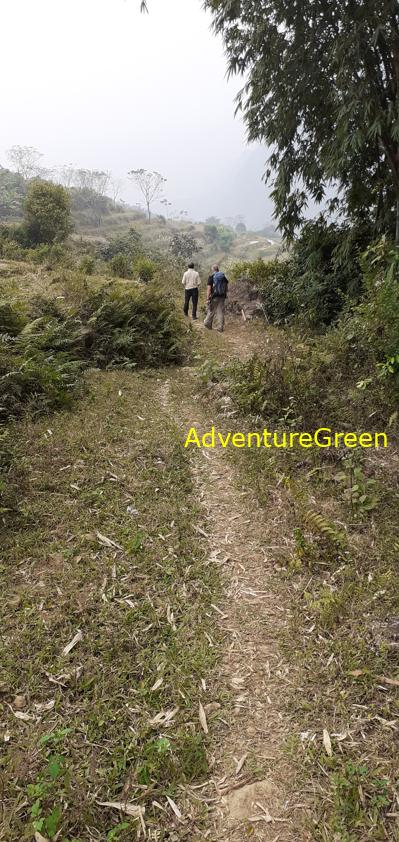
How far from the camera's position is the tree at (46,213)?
2836 cm

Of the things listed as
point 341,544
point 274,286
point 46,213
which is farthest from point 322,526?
point 46,213

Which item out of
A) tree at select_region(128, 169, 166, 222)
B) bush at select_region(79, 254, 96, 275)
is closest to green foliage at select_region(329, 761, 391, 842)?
bush at select_region(79, 254, 96, 275)

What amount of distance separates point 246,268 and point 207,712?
51.9 ft

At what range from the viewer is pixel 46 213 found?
28.2m

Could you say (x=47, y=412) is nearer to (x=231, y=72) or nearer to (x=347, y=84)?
(x=347, y=84)

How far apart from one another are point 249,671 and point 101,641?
46.2 inches

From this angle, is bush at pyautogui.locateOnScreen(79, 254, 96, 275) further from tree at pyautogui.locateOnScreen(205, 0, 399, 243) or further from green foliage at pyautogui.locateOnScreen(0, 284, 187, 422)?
tree at pyautogui.locateOnScreen(205, 0, 399, 243)

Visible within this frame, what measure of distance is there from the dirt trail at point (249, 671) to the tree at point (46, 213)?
27.7 m

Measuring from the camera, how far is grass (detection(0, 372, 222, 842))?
245cm

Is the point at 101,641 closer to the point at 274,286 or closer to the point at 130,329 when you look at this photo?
the point at 130,329

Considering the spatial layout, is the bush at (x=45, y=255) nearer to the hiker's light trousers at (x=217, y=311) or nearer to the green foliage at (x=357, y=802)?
the hiker's light trousers at (x=217, y=311)

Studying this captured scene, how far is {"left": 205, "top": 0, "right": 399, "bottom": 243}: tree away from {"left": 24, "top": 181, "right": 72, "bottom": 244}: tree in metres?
20.8

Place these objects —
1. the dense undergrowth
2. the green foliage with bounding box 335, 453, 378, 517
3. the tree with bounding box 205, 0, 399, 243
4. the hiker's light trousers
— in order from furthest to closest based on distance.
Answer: the hiker's light trousers, the tree with bounding box 205, 0, 399, 243, the green foliage with bounding box 335, 453, 378, 517, the dense undergrowth

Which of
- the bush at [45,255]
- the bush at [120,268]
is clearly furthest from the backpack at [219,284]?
the bush at [45,255]
